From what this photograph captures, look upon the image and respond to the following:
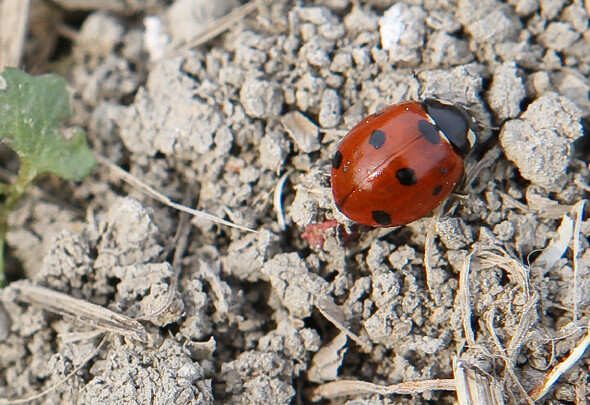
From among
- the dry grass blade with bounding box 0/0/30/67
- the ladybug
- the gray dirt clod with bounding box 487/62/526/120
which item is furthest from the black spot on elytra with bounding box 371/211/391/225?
the dry grass blade with bounding box 0/0/30/67

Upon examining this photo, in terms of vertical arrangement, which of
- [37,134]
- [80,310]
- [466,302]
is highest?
[37,134]

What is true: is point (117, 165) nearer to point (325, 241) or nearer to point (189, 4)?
point (189, 4)

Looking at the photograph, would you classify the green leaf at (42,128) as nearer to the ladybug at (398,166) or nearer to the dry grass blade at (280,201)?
the dry grass blade at (280,201)

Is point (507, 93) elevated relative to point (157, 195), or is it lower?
elevated

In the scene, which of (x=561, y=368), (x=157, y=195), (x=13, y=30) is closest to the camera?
(x=561, y=368)

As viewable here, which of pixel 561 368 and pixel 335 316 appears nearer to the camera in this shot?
pixel 561 368

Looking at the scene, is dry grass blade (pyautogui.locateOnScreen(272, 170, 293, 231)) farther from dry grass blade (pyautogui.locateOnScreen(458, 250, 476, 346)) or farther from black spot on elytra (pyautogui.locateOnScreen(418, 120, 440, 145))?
dry grass blade (pyautogui.locateOnScreen(458, 250, 476, 346))

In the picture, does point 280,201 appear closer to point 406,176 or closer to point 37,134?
point 406,176

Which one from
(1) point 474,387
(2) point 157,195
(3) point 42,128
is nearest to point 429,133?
(1) point 474,387
